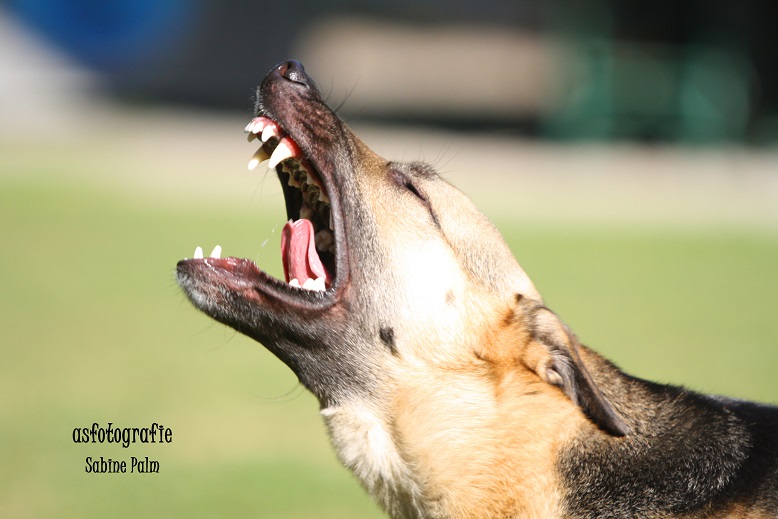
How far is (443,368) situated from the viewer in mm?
4484

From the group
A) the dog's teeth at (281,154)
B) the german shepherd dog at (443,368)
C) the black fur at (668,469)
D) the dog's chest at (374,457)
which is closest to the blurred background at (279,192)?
the german shepherd dog at (443,368)

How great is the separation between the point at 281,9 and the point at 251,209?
12.6m

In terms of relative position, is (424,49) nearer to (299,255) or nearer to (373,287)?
(299,255)

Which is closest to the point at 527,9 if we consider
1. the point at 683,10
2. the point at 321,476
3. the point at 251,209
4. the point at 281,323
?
the point at 683,10

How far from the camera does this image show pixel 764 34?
28328mm

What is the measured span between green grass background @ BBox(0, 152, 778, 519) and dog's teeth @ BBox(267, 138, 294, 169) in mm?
1417

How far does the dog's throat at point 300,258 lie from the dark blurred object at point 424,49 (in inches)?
903

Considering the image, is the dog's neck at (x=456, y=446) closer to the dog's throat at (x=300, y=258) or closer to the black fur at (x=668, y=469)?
the black fur at (x=668, y=469)

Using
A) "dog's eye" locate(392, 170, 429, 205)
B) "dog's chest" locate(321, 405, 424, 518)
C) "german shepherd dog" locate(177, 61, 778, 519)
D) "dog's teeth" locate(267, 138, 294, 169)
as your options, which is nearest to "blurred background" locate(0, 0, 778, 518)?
"dog's eye" locate(392, 170, 429, 205)

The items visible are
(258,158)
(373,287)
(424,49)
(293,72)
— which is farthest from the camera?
(424,49)

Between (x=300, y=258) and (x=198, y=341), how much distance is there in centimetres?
649

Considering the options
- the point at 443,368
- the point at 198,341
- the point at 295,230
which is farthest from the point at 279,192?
the point at 443,368

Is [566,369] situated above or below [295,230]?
below

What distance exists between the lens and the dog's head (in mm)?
4496
